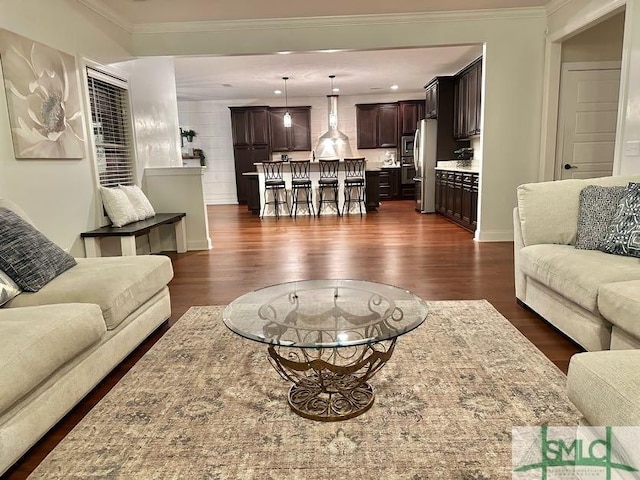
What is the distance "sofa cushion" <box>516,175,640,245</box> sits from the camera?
2848 mm

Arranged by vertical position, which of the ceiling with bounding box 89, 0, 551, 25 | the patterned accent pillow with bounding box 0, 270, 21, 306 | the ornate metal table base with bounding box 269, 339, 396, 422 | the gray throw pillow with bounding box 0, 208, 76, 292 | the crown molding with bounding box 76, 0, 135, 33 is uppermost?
the ceiling with bounding box 89, 0, 551, 25

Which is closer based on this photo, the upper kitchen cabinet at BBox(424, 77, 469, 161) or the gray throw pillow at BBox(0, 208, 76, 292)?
the gray throw pillow at BBox(0, 208, 76, 292)

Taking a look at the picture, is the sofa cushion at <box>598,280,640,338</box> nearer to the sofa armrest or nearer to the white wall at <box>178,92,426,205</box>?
the sofa armrest

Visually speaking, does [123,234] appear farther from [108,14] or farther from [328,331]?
[328,331]

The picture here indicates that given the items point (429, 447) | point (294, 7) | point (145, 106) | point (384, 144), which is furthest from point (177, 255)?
point (384, 144)

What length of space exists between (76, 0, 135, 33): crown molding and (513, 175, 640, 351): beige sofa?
4.16 m

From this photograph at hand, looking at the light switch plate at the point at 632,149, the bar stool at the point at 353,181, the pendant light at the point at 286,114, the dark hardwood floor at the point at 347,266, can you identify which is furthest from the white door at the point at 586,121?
the pendant light at the point at 286,114

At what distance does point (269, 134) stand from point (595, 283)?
31.1 ft

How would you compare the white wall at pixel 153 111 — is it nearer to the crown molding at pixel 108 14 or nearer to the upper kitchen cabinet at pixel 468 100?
the crown molding at pixel 108 14

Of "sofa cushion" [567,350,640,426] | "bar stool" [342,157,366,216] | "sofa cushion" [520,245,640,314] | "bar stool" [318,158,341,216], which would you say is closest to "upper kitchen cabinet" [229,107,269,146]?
"bar stool" [318,158,341,216]

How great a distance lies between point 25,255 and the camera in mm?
2213

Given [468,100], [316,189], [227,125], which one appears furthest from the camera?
[227,125]

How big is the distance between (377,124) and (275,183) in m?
3.91

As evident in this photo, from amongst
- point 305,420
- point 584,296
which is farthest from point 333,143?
point 305,420
